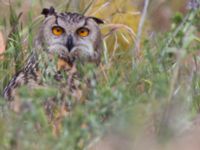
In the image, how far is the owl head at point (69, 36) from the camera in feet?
19.9

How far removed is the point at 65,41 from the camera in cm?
609

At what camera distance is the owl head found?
6.07m

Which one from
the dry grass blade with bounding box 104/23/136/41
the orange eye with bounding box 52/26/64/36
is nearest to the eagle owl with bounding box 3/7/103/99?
the orange eye with bounding box 52/26/64/36

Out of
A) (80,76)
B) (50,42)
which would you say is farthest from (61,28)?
(80,76)

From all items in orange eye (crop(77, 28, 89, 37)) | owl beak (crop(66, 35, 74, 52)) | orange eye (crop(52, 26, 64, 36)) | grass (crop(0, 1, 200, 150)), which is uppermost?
orange eye (crop(52, 26, 64, 36))

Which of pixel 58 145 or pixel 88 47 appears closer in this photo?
pixel 58 145

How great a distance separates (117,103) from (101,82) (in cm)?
137

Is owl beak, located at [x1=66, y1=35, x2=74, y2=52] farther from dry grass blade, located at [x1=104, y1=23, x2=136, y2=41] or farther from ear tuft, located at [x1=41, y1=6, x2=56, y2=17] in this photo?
dry grass blade, located at [x1=104, y1=23, x2=136, y2=41]

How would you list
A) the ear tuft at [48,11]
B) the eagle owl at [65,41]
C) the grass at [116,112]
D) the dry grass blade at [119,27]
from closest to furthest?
the grass at [116,112]
the eagle owl at [65,41]
the ear tuft at [48,11]
the dry grass blade at [119,27]

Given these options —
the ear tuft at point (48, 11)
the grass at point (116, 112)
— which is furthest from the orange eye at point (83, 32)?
the grass at point (116, 112)

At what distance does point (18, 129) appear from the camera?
12.9 feet

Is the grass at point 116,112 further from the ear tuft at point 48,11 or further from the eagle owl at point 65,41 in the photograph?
the ear tuft at point 48,11

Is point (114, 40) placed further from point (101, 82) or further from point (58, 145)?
point (58, 145)

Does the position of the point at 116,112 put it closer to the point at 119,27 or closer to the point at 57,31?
the point at 57,31
